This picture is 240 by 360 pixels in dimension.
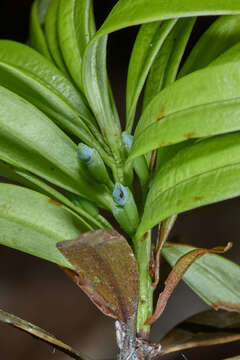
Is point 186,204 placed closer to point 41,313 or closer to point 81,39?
point 81,39

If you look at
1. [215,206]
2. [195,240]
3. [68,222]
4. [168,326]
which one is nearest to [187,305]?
[168,326]

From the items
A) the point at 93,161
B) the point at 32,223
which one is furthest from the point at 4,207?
the point at 93,161

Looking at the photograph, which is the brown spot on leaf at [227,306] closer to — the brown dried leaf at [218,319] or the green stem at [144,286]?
the brown dried leaf at [218,319]

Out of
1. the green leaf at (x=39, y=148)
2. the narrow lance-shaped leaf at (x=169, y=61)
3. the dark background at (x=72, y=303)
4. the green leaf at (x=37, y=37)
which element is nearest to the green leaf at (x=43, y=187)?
the green leaf at (x=39, y=148)

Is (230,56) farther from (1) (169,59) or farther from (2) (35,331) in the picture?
(2) (35,331)

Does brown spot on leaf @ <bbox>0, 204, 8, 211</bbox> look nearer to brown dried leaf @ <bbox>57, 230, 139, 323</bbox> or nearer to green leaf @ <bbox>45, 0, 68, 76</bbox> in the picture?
brown dried leaf @ <bbox>57, 230, 139, 323</bbox>

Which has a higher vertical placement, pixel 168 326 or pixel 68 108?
pixel 68 108
